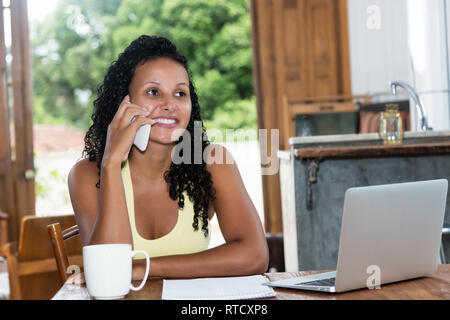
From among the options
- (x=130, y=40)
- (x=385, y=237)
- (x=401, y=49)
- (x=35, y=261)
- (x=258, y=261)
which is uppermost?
(x=130, y=40)

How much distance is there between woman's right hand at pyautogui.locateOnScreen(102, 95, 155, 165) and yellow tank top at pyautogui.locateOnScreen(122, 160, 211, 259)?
0.22 metres

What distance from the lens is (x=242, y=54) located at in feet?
42.4

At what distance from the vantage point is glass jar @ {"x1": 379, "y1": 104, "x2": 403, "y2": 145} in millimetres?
2957

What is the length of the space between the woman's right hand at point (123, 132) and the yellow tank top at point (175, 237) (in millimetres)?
217

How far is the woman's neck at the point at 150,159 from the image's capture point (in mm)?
1800

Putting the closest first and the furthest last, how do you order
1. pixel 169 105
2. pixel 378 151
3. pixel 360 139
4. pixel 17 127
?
pixel 169 105 → pixel 378 151 → pixel 360 139 → pixel 17 127

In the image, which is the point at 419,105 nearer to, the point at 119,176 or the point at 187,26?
the point at 119,176

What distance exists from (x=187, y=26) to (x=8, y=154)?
933cm

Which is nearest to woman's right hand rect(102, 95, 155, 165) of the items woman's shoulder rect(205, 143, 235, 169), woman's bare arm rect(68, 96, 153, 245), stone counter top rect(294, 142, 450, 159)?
woman's bare arm rect(68, 96, 153, 245)

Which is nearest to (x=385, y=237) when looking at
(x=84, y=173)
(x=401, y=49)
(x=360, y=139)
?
(x=84, y=173)

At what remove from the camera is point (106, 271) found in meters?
1.06

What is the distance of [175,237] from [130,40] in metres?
12.1

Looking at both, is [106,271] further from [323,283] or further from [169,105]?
[169,105]
